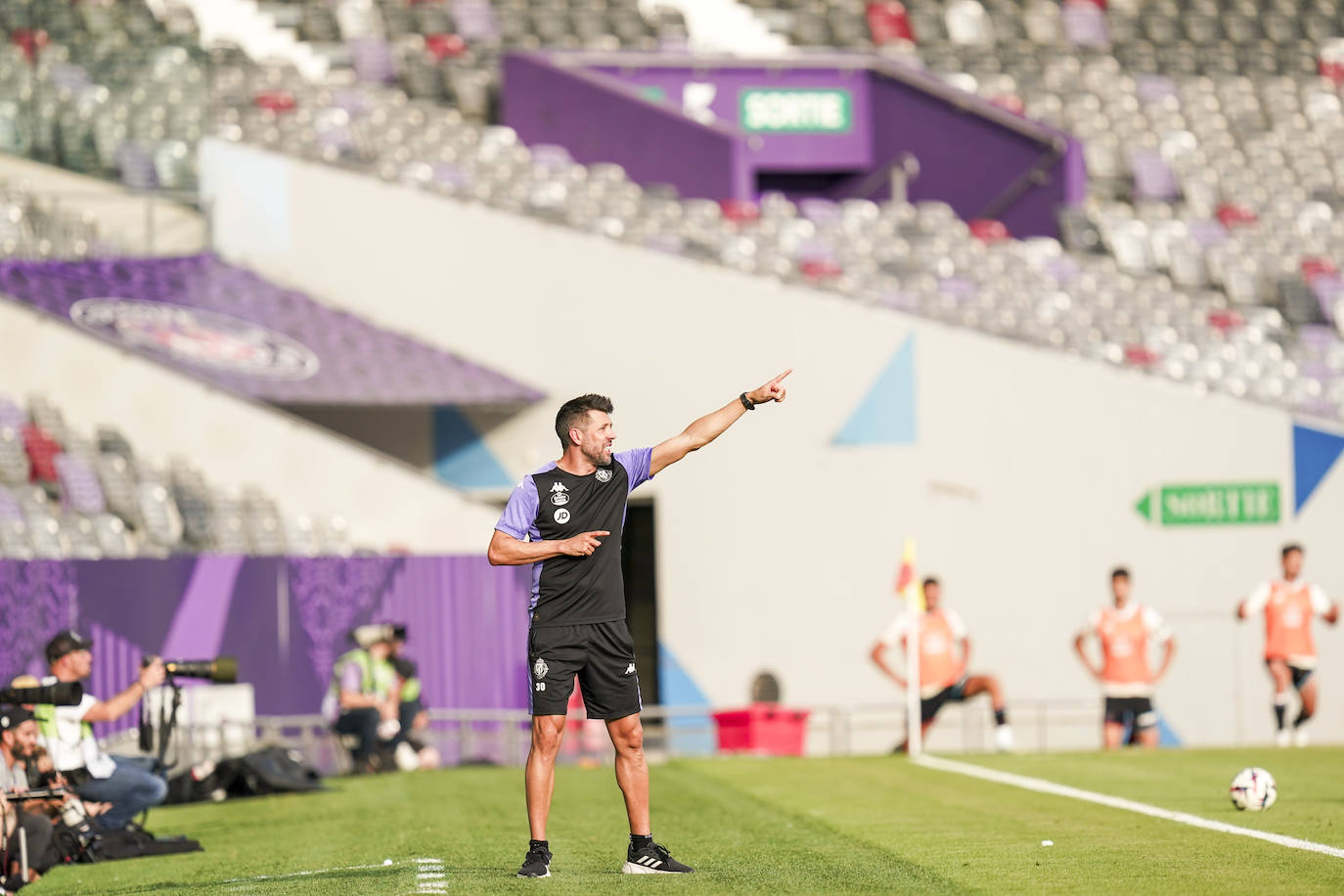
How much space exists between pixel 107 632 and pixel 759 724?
6045 millimetres

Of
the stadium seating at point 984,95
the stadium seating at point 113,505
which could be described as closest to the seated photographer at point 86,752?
the stadium seating at point 113,505

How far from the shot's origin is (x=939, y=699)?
17391mm

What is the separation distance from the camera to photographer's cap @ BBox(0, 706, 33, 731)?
10242 mm

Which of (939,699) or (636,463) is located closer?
(636,463)

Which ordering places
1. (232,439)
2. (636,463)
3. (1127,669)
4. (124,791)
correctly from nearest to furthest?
(636,463), (124,791), (1127,669), (232,439)

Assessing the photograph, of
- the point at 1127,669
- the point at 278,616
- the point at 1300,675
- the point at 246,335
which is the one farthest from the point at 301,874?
the point at 246,335

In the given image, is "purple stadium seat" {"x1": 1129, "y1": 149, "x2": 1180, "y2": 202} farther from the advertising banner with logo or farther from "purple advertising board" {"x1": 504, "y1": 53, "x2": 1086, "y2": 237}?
the advertising banner with logo

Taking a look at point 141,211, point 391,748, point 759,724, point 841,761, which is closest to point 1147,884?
point 841,761

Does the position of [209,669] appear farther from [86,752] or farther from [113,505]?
[113,505]

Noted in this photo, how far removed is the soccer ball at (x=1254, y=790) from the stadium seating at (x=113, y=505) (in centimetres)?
1082

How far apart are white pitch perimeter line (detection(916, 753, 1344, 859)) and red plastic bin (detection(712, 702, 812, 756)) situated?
369 centimetres

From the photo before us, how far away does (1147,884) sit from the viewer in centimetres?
730

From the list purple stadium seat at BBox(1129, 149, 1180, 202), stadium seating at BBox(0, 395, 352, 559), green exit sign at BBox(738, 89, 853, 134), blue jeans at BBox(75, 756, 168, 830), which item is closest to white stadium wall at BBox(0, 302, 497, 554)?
stadium seating at BBox(0, 395, 352, 559)

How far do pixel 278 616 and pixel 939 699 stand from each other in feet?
18.1
